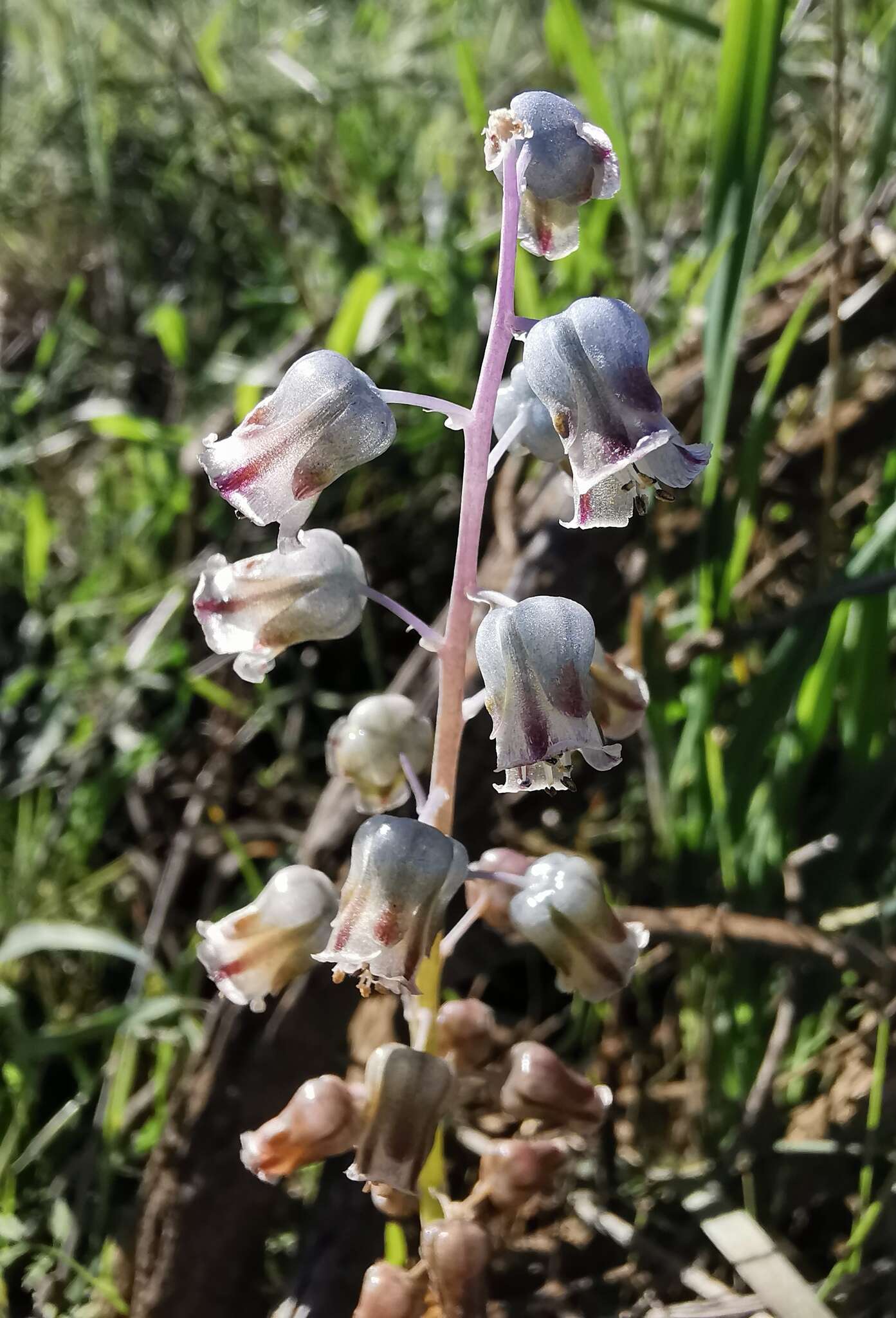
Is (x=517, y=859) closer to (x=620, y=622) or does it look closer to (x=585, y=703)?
(x=585, y=703)

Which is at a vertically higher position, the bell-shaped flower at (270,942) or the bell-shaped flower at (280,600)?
the bell-shaped flower at (280,600)

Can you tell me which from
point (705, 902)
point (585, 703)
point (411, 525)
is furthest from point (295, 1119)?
point (411, 525)

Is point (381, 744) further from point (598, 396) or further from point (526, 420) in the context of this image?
point (598, 396)

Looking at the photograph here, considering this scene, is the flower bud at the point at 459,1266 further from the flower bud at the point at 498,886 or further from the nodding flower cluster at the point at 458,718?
the flower bud at the point at 498,886

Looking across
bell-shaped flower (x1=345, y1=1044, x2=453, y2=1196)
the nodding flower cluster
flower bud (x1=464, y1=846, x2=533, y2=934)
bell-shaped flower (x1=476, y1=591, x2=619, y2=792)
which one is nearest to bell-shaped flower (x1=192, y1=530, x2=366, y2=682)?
the nodding flower cluster

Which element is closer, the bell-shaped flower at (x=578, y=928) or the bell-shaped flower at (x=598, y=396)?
the bell-shaped flower at (x=598, y=396)

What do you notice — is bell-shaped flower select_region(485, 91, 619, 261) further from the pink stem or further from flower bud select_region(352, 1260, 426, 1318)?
flower bud select_region(352, 1260, 426, 1318)

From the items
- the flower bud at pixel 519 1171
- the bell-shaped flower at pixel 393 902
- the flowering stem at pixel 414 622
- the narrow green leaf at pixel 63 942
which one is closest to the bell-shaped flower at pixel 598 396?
the flowering stem at pixel 414 622
